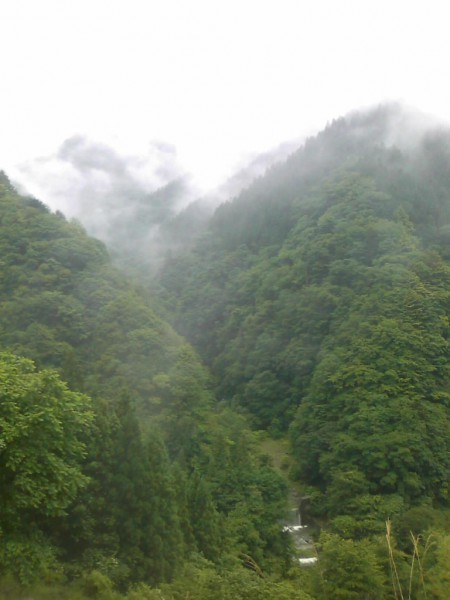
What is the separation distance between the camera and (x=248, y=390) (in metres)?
59.9

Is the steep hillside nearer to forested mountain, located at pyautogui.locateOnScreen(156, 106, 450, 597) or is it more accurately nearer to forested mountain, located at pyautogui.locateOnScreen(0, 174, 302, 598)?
forested mountain, located at pyautogui.locateOnScreen(156, 106, 450, 597)

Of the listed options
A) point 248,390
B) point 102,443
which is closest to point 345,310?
point 248,390

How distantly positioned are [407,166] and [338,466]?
5009cm

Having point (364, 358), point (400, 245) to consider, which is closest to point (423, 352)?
point (364, 358)

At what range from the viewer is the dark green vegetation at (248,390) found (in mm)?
13781

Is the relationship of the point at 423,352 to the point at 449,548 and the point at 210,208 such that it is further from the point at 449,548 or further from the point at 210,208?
the point at 210,208

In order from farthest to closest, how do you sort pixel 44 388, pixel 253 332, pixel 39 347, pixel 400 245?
pixel 253 332
pixel 400 245
pixel 39 347
pixel 44 388

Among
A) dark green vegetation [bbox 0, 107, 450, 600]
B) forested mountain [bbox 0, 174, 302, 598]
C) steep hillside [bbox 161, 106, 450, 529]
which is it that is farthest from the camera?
steep hillside [bbox 161, 106, 450, 529]

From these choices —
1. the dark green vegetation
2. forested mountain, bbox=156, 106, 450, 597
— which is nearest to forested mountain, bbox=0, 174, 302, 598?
the dark green vegetation

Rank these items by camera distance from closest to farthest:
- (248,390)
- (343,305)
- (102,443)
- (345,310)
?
(102,443), (345,310), (343,305), (248,390)

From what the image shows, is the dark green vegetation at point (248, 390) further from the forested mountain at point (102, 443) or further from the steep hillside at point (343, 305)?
the steep hillside at point (343, 305)

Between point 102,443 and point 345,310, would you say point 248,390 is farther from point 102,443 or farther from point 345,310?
point 102,443

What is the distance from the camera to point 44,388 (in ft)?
40.4

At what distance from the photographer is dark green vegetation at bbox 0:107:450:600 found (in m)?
13.8
